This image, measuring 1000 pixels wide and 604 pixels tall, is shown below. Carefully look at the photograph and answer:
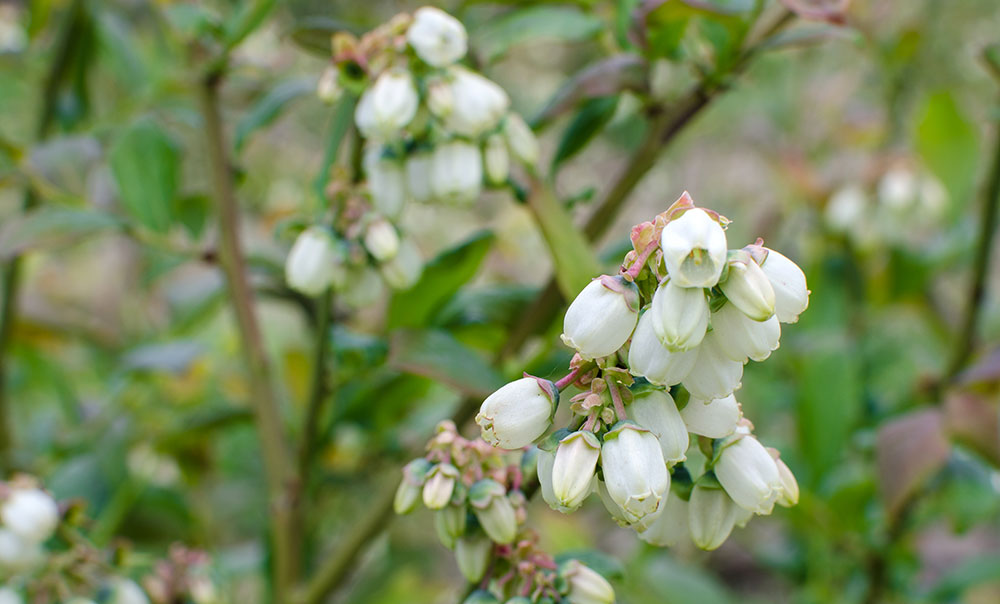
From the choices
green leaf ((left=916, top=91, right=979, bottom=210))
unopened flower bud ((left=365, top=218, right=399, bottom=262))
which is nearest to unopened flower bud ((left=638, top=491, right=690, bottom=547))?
unopened flower bud ((left=365, top=218, right=399, bottom=262))

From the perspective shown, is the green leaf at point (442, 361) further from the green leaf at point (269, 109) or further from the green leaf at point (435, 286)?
the green leaf at point (269, 109)

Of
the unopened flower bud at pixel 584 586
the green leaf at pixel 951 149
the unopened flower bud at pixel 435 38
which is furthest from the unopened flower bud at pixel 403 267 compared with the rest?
the green leaf at pixel 951 149

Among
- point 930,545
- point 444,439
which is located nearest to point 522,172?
point 444,439

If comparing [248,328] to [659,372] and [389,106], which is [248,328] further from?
[659,372]

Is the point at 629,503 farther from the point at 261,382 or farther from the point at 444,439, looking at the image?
the point at 261,382

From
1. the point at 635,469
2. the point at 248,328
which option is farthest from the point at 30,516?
the point at 635,469

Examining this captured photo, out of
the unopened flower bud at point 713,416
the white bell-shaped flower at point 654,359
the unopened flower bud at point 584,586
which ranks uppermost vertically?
the white bell-shaped flower at point 654,359

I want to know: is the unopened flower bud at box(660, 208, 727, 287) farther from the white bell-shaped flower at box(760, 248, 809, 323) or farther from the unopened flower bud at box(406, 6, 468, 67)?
the unopened flower bud at box(406, 6, 468, 67)
